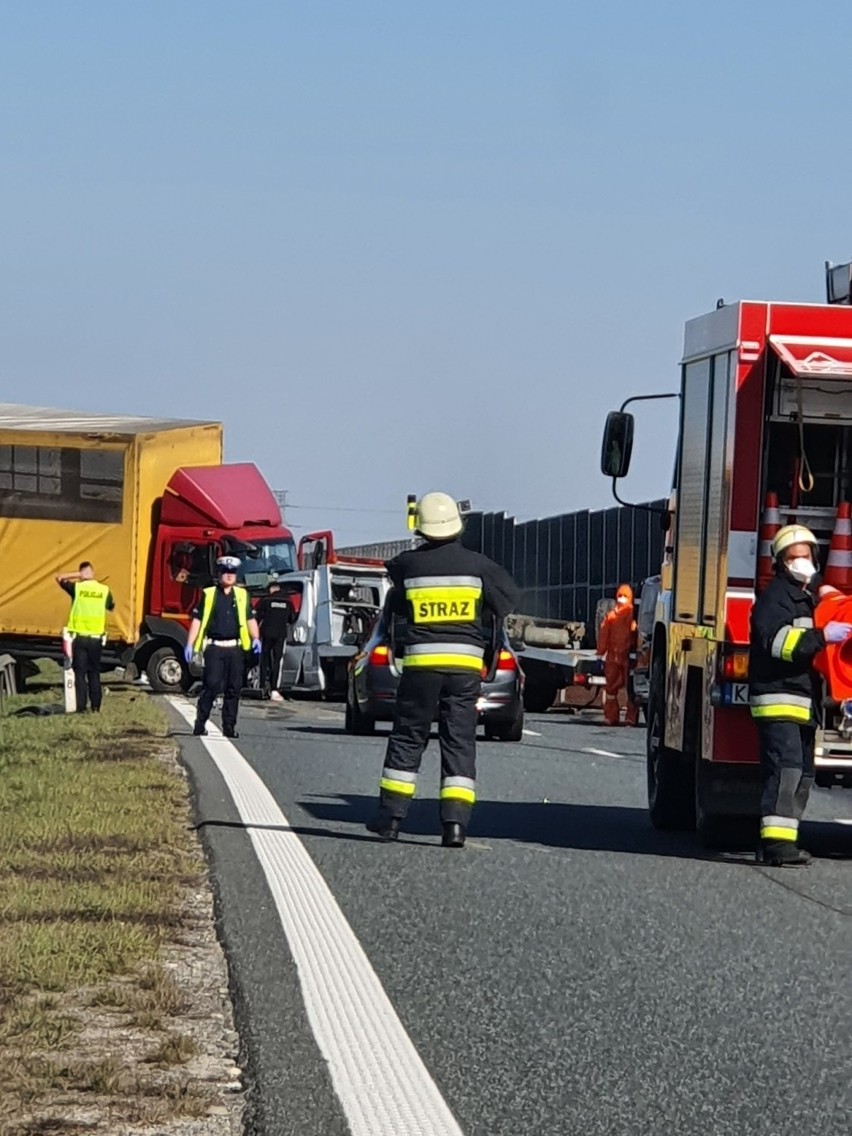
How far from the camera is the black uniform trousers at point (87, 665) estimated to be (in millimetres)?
25453

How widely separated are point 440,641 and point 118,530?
77.4 feet

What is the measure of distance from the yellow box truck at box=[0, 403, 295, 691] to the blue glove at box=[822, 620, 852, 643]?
23929mm

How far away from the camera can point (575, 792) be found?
1650 cm

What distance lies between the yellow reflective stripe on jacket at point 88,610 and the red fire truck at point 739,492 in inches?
507

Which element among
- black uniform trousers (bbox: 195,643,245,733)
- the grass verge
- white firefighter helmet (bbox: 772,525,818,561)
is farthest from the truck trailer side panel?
white firefighter helmet (bbox: 772,525,818,561)

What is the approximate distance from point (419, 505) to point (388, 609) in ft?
2.07

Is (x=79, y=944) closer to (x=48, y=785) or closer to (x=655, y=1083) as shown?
(x=655, y=1083)

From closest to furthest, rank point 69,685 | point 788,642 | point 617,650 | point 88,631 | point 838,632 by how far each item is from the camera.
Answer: point 788,642, point 838,632, point 88,631, point 69,685, point 617,650

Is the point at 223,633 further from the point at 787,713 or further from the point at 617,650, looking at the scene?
the point at 787,713

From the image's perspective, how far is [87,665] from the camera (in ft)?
84.4

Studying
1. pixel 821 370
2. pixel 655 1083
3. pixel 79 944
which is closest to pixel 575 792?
pixel 821 370

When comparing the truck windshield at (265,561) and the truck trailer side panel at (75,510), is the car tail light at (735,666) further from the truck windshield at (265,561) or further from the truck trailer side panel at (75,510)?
the truck windshield at (265,561)

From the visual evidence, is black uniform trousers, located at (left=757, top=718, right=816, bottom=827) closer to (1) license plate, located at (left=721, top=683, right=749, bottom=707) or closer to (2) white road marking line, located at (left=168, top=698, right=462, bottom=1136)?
(1) license plate, located at (left=721, top=683, right=749, bottom=707)

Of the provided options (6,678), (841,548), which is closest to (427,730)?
(841,548)
